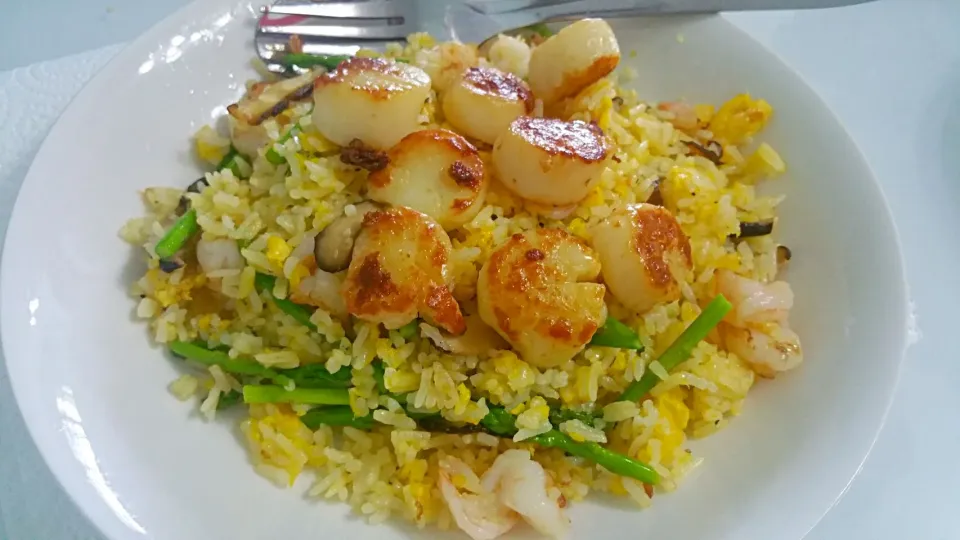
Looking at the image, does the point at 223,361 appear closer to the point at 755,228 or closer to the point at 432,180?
the point at 432,180

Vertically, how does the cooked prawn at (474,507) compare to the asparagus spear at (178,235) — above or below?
below

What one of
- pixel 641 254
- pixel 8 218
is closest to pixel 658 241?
pixel 641 254

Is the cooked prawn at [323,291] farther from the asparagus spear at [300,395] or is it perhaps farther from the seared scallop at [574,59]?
the seared scallop at [574,59]

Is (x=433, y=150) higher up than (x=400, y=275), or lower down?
higher up

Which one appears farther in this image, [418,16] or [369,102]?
[418,16]

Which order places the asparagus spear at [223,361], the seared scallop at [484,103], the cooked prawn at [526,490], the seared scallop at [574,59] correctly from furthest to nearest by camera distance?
the seared scallop at [574,59] < the seared scallop at [484,103] < the asparagus spear at [223,361] < the cooked prawn at [526,490]

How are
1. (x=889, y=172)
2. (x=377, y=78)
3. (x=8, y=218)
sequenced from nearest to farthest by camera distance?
(x=377, y=78), (x=8, y=218), (x=889, y=172)

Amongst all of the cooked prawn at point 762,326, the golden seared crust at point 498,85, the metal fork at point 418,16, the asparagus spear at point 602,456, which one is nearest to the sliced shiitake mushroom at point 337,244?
the golden seared crust at point 498,85
